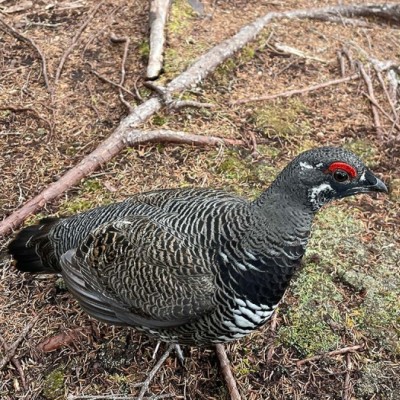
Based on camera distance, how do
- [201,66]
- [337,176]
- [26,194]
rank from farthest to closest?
[201,66] < [26,194] < [337,176]

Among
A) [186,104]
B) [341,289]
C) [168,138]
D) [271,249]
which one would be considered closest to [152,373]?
[271,249]

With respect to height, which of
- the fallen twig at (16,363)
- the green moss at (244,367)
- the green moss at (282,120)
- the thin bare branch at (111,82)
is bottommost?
the green moss at (244,367)

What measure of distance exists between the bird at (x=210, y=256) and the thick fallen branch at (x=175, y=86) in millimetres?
1329

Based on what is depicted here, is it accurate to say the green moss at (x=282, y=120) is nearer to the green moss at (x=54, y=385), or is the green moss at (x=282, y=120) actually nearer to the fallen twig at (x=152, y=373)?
the fallen twig at (x=152, y=373)

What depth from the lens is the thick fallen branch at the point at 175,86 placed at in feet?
16.6

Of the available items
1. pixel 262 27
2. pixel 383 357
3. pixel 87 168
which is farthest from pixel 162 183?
pixel 262 27

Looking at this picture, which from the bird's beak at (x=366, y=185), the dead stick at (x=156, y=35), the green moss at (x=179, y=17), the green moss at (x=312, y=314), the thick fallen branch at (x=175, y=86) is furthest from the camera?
the green moss at (x=179, y=17)

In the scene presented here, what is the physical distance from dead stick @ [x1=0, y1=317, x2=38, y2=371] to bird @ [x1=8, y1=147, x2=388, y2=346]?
0.62 meters

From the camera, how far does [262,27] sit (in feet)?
23.9

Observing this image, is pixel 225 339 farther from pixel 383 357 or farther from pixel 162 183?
pixel 162 183

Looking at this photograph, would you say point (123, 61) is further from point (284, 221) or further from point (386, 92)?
point (284, 221)

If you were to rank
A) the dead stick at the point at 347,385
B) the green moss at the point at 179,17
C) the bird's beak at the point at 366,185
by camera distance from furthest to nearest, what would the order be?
the green moss at the point at 179,17 → the dead stick at the point at 347,385 → the bird's beak at the point at 366,185

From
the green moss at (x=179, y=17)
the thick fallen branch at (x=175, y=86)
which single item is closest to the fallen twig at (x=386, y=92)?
the thick fallen branch at (x=175, y=86)

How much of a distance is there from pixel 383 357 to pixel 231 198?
5.75ft
